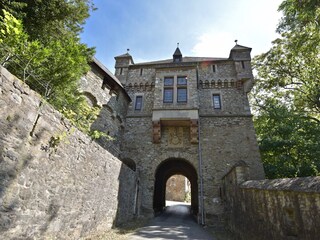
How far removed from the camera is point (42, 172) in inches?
152

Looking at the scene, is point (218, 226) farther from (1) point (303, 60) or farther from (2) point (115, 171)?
(1) point (303, 60)

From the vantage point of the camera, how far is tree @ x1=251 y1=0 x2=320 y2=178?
863 cm

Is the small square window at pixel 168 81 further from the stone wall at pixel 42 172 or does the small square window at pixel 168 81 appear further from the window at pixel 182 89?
the stone wall at pixel 42 172

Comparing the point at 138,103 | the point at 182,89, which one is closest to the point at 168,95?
the point at 182,89

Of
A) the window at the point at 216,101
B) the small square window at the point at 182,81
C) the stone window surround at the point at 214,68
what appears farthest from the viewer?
the stone window surround at the point at 214,68

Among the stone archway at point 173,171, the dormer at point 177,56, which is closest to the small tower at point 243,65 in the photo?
the dormer at point 177,56

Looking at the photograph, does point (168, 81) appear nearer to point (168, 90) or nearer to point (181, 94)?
point (168, 90)

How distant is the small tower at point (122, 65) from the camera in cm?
1593

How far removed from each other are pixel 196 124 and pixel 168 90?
3520 mm

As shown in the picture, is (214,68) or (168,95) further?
(214,68)

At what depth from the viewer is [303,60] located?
14609mm

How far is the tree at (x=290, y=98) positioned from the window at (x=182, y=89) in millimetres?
6042

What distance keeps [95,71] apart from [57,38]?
4.60m

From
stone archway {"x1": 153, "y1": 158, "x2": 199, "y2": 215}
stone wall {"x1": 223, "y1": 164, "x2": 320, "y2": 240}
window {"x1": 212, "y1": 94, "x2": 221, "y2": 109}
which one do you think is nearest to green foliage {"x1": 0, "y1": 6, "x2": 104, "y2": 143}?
stone wall {"x1": 223, "y1": 164, "x2": 320, "y2": 240}
